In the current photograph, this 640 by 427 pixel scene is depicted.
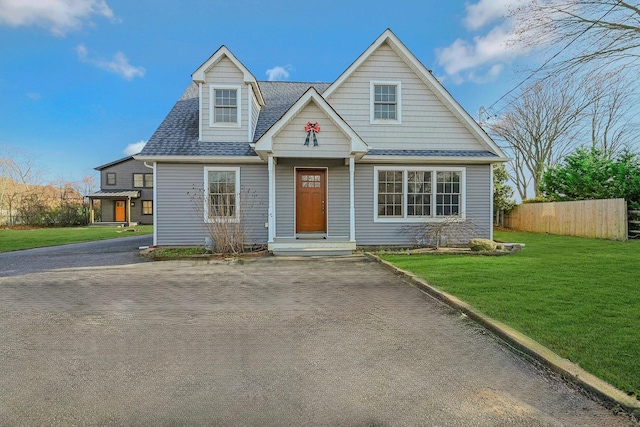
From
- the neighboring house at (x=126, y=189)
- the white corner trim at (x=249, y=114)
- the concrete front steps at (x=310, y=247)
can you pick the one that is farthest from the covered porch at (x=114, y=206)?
the concrete front steps at (x=310, y=247)

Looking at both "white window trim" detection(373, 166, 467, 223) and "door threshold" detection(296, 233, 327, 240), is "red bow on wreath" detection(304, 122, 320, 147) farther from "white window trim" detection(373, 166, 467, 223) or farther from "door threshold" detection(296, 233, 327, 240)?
"door threshold" detection(296, 233, 327, 240)

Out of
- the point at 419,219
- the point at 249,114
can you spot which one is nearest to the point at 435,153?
the point at 419,219

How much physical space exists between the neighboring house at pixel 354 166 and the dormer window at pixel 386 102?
0.04 meters

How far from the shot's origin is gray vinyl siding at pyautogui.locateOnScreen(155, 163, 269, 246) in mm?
11648

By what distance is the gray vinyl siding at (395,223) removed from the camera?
12.1 meters

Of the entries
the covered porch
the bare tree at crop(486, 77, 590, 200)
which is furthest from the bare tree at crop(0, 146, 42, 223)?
the bare tree at crop(486, 77, 590, 200)

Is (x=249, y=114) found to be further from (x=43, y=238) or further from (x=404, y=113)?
(x=43, y=238)

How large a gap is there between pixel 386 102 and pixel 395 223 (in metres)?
4.56

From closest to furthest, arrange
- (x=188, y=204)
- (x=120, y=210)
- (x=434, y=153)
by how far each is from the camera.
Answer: (x=188, y=204)
(x=434, y=153)
(x=120, y=210)

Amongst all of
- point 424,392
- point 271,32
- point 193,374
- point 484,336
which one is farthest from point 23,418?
point 271,32

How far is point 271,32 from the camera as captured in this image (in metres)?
15.7

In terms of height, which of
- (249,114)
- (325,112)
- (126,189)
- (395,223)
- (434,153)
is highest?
(249,114)

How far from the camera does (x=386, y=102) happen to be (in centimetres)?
1231

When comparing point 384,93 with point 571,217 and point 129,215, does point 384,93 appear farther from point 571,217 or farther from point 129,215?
point 129,215
